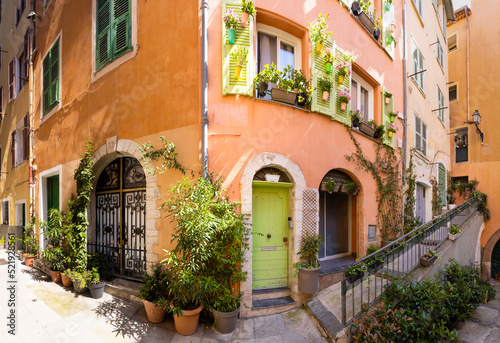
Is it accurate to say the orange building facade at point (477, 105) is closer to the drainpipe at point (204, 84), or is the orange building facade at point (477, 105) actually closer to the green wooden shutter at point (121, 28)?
the drainpipe at point (204, 84)

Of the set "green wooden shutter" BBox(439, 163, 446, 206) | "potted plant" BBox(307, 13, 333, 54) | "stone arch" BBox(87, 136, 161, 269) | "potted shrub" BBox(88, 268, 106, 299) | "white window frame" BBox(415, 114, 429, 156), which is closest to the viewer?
"stone arch" BBox(87, 136, 161, 269)

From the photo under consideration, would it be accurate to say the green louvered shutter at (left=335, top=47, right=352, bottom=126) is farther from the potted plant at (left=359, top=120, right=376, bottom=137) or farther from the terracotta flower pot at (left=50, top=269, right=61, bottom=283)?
the terracotta flower pot at (left=50, top=269, right=61, bottom=283)

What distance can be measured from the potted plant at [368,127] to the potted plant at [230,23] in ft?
13.4

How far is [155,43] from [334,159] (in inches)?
178

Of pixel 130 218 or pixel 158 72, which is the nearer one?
pixel 158 72

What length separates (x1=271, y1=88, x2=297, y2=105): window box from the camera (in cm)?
506

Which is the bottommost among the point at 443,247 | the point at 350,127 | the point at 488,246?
the point at 488,246

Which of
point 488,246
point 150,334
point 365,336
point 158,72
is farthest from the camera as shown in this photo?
point 488,246

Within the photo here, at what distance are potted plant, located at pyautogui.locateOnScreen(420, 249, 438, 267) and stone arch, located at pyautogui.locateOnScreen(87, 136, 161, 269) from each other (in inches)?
201

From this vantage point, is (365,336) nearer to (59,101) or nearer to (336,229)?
(336,229)

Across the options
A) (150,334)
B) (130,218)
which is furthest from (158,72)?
(150,334)

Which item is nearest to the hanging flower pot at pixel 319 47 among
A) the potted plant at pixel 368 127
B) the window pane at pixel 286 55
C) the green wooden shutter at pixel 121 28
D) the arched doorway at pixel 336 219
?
the window pane at pixel 286 55

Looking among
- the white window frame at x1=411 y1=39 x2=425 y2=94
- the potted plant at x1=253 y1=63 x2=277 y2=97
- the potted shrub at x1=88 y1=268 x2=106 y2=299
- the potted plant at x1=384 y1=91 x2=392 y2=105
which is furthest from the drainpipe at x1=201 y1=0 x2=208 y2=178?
the white window frame at x1=411 y1=39 x2=425 y2=94

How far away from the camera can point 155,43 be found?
17.3 ft
